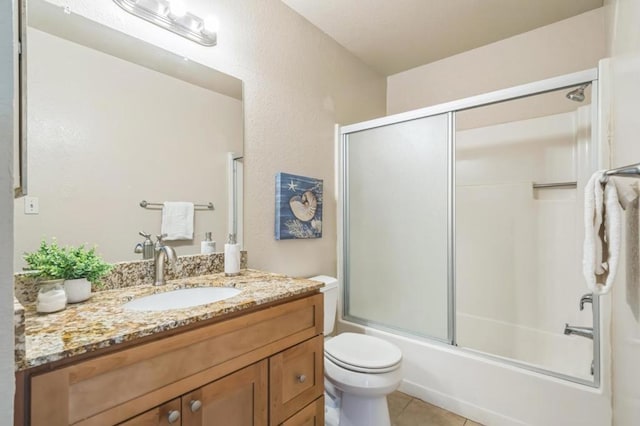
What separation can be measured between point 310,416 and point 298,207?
1152 millimetres

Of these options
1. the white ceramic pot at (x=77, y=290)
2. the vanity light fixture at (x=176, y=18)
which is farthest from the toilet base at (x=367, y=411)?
the vanity light fixture at (x=176, y=18)

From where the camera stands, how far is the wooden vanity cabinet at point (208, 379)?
2.20 feet

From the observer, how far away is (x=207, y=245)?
1.50 m

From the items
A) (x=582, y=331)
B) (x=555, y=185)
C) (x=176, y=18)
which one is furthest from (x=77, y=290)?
(x=555, y=185)

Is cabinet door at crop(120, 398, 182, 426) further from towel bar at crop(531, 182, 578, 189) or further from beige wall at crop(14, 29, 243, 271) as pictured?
towel bar at crop(531, 182, 578, 189)

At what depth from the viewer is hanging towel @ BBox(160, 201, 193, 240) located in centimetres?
136

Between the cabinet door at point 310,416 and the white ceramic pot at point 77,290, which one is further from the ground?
the white ceramic pot at point 77,290

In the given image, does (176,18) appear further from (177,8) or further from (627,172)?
(627,172)

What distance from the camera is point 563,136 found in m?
2.10

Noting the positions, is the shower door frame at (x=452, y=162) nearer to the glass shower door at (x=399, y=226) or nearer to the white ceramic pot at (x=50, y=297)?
the glass shower door at (x=399, y=226)

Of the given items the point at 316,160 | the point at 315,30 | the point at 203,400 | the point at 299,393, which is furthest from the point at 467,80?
the point at 203,400

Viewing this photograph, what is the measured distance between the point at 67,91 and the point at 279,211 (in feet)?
3.62

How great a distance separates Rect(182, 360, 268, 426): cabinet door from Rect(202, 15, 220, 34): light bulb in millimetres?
1525

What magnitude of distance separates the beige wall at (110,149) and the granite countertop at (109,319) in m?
0.21
